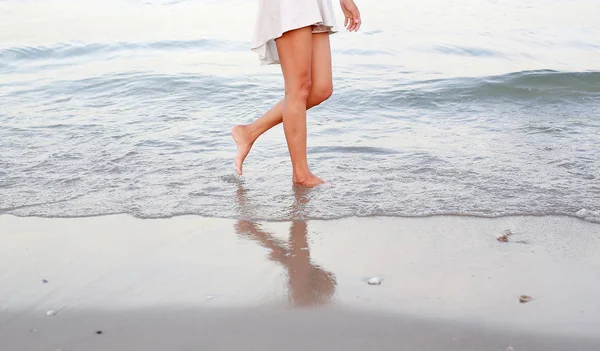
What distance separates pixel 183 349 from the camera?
7.66 feet

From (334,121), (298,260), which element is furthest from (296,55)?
(334,121)

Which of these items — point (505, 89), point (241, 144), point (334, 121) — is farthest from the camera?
point (505, 89)

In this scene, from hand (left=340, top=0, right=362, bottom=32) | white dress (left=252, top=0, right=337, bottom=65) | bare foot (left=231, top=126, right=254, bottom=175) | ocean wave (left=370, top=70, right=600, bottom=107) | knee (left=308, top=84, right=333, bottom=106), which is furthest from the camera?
ocean wave (left=370, top=70, right=600, bottom=107)

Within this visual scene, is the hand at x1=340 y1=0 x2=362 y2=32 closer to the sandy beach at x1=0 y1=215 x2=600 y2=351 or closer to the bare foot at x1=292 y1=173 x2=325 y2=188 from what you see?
the bare foot at x1=292 y1=173 x2=325 y2=188

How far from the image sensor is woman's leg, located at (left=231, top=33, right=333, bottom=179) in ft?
13.6

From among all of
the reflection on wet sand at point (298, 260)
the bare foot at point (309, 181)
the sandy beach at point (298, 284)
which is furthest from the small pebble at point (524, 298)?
the bare foot at point (309, 181)

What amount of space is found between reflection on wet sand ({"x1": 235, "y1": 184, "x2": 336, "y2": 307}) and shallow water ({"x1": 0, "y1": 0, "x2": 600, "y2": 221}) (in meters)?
0.15

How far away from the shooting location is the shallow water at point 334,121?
393cm

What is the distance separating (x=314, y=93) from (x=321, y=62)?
0.59 ft

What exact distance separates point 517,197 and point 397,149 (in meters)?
1.21

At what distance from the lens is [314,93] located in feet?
14.0

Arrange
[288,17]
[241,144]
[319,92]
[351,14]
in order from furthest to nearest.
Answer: [241,144], [319,92], [351,14], [288,17]

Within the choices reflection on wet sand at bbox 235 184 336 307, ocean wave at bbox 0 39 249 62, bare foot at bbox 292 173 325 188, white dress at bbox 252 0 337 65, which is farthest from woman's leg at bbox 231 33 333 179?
ocean wave at bbox 0 39 249 62

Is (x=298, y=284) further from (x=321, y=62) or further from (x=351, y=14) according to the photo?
(x=351, y=14)
